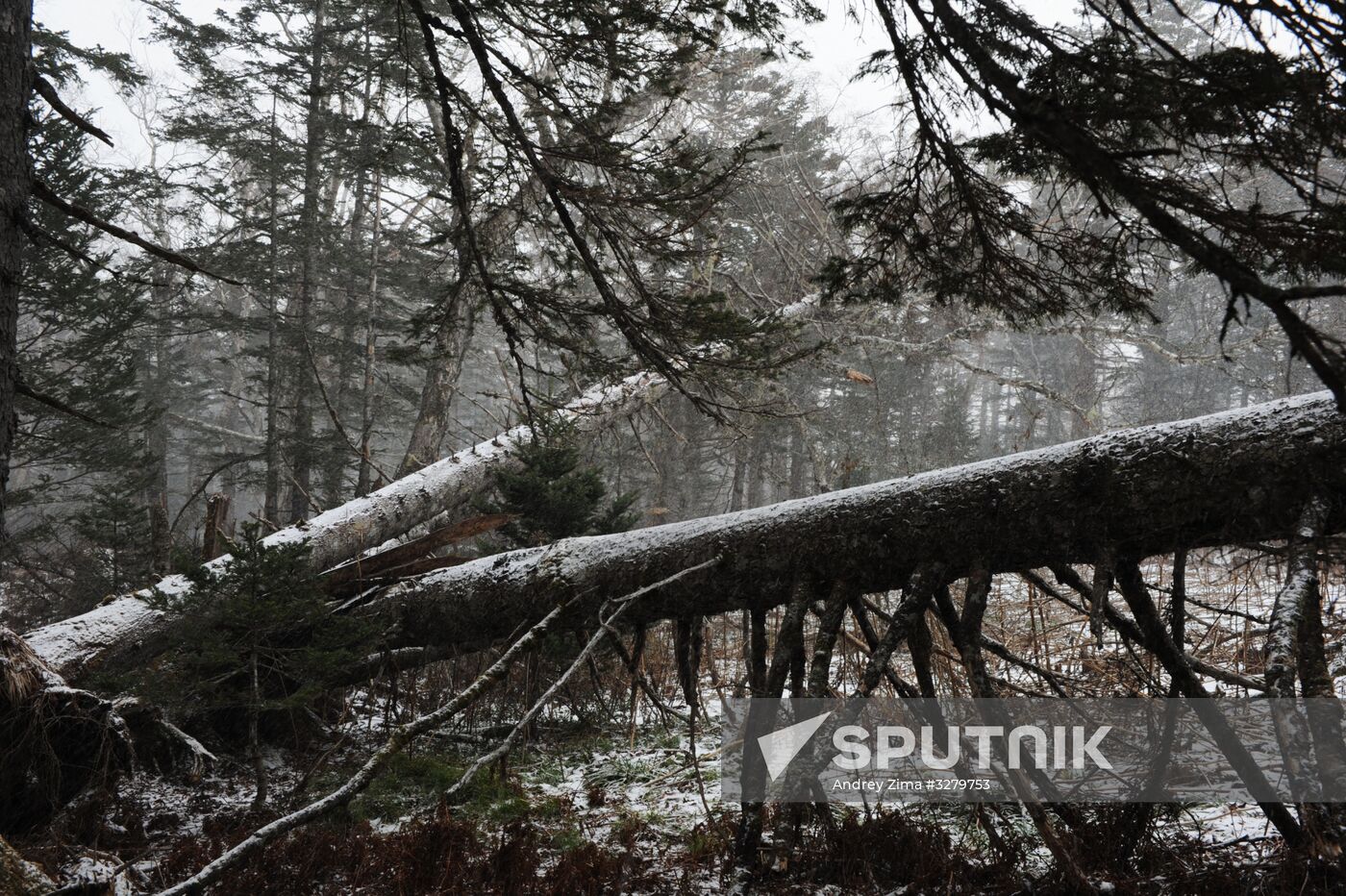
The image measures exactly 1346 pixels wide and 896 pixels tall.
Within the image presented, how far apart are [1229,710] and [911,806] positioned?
2.05m

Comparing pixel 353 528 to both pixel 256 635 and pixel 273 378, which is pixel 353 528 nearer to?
pixel 256 635

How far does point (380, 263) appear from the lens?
17.5m

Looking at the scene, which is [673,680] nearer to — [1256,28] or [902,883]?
[902,883]

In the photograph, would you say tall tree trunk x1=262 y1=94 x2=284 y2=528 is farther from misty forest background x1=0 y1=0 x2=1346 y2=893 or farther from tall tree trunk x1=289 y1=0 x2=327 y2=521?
misty forest background x1=0 y1=0 x2=1346 y2=893

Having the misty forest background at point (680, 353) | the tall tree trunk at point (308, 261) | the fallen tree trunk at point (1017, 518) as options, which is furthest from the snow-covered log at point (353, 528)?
the tall tree trunk at point (308, 261)

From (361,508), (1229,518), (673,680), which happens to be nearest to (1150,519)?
(1229,518)

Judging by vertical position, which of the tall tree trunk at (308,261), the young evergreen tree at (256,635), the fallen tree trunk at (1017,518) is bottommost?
the young evergreen tree at (256,635)

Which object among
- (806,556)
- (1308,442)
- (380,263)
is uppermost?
(380,263)

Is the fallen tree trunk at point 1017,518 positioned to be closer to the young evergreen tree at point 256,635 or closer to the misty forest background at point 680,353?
the misty forest background at point 680,353

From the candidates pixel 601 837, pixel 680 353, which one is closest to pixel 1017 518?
pixel 680 353

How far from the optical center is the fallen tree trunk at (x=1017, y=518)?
255 cm

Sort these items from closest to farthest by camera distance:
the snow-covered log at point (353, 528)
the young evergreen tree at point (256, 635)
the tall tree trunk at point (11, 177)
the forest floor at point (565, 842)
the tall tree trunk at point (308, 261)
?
the tall tree trunk at point (11, 177), the forest floor at point (565, 842), the young evergreen tree at point (256, 635), the snow-covered log at point (353, 528), the tall tree trunk at point (308, 261)

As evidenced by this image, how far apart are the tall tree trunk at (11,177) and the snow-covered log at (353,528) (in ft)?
7.09

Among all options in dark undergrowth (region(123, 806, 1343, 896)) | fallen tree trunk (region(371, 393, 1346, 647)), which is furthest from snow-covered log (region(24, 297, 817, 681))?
dark undergrowth (region(123, 806, 1343, 896))
